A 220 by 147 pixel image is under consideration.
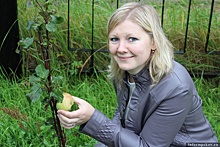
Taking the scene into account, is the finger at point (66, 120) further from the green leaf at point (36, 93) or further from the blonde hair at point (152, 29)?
the blonde hair at point (152, 29)

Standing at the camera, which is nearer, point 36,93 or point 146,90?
point 36,93

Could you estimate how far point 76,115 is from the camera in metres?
1.71

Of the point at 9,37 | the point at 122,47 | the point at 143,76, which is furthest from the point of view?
the point at 9,37

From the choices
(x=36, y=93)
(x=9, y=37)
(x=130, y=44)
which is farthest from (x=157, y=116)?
(x=9, y=37)

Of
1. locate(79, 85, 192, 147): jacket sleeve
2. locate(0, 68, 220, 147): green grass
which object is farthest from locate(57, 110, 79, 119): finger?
locate(0, 68, 220, 147): green grass

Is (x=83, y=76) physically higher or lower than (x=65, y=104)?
lower

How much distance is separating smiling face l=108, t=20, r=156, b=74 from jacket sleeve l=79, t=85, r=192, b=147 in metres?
0.20

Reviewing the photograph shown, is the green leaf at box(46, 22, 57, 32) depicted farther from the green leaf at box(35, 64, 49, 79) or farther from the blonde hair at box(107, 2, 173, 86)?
the blonde hair at box(107, 2, 173, 86)

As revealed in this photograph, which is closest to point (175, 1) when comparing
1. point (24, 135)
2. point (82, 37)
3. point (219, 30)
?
point (219, 30)

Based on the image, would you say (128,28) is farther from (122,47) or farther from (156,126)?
(156,126)

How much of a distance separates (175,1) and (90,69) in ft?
4.48

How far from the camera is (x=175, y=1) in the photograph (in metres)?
4.17

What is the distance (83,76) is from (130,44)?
158cm

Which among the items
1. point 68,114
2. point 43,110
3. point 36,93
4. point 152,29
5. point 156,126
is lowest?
point 43,110
